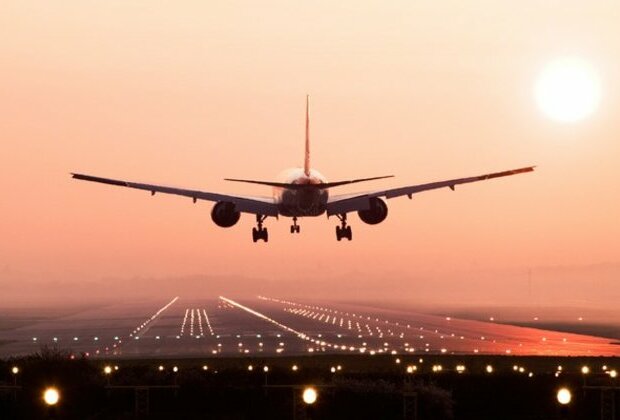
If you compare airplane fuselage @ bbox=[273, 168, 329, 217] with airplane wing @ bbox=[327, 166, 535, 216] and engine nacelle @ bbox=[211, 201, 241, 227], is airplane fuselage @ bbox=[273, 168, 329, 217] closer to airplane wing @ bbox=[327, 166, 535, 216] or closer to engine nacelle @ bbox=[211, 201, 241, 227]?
airplane wing @ bbox=[327, 166, 535, 216]

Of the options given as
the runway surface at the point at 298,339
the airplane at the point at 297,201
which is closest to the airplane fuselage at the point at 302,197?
the airplane at the point at 297,201

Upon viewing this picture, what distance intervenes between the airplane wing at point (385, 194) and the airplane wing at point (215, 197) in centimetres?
457

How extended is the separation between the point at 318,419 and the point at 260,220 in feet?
111

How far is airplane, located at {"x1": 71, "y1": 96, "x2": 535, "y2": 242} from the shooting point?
284 ft

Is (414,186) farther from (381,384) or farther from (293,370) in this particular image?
(381,384)

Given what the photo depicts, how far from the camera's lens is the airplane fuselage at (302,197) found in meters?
86.2

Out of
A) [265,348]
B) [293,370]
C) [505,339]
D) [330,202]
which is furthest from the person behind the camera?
[505,339]

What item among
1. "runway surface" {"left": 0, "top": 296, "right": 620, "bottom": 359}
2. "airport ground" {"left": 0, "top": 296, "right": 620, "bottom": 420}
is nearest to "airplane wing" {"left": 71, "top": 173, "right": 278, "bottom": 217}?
"airport ground" {"left": 0, "top": 296, "right": 620, "bottom": 420}

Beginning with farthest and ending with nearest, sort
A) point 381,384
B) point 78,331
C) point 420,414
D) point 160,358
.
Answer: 1. point 78,331
2. point 160,358
3. point 381,384
4. point 420,414

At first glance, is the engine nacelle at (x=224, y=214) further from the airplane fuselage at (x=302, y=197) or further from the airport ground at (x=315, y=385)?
the airport ground at (x=315, y=385)

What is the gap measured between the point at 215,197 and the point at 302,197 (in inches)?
269

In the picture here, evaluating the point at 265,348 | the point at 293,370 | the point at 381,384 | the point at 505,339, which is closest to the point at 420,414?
the point at 381,384

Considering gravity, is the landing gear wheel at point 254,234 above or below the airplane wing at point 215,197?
below

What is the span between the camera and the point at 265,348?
129500 millimetres
